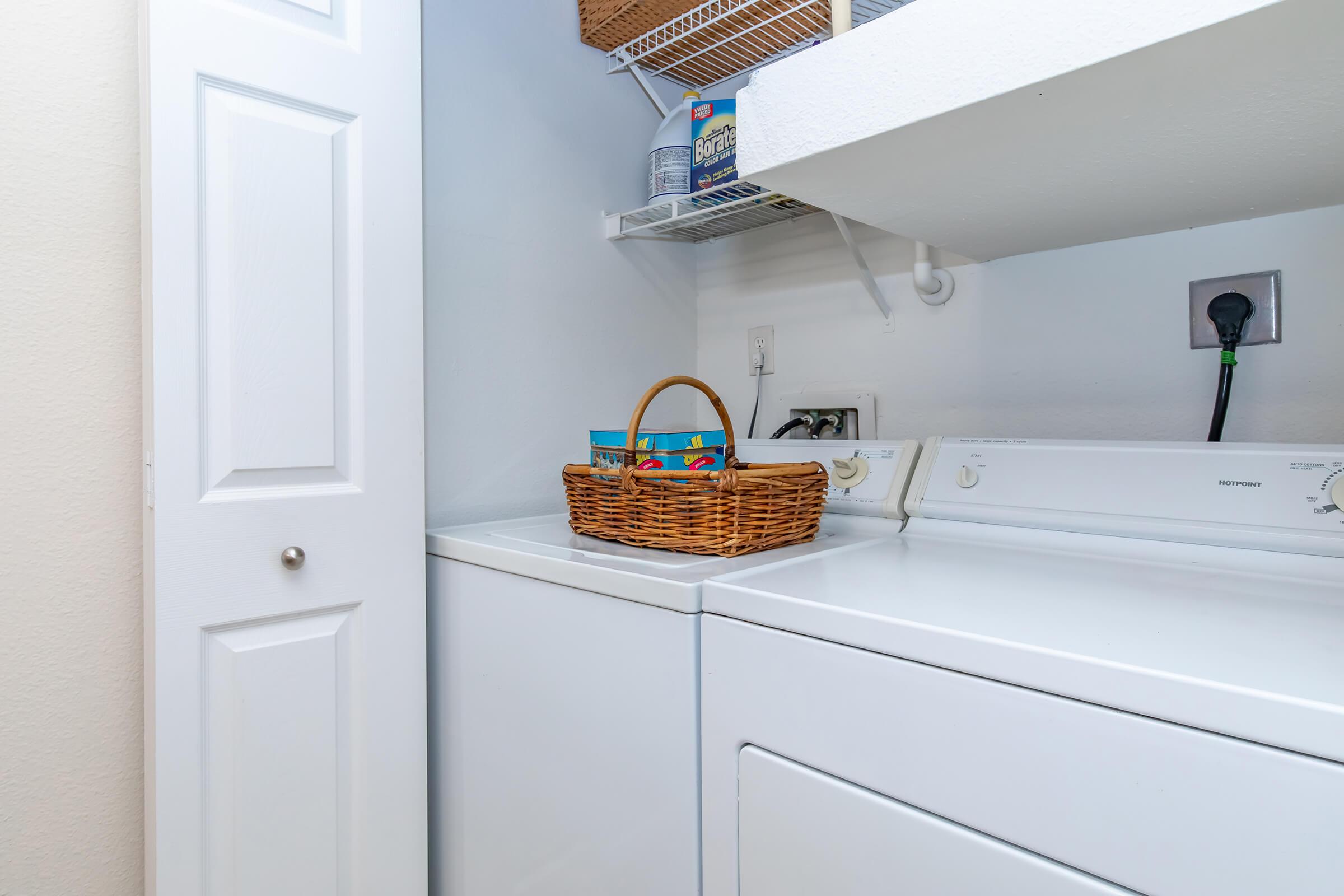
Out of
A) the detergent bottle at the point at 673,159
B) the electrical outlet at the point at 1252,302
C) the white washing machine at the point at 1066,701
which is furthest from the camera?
the detergent bottle at the point at 673,159

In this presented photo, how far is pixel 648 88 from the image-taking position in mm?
1744

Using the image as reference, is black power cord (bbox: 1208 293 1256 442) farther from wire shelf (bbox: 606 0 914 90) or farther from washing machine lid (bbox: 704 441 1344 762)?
wire shelf (bbox: 606 0 914 90)

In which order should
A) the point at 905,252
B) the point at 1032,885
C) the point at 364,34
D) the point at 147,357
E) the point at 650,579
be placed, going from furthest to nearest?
the point at 905,252, the point at 364,34, the point at 147,357, the point at 650,579, the point at 1032,885

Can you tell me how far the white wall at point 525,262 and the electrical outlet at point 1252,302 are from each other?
1055 mm

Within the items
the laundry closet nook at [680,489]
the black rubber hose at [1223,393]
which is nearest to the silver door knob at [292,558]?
the laundry closet nook at [680,489]

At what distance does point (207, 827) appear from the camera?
103cm

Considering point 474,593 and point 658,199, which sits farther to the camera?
point 658,199

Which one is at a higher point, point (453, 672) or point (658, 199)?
point (658, 199)

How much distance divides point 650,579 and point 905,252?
97 cm

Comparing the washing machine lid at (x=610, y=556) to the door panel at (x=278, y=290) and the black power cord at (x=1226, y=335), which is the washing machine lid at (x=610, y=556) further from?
the black power cord at (x=1226, y=335)

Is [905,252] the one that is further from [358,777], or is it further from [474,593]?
[358,777]

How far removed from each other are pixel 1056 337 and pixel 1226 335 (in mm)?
251

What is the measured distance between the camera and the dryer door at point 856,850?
1.98ft

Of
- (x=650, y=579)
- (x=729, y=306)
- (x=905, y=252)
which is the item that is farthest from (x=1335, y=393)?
(x=729, y=306)
